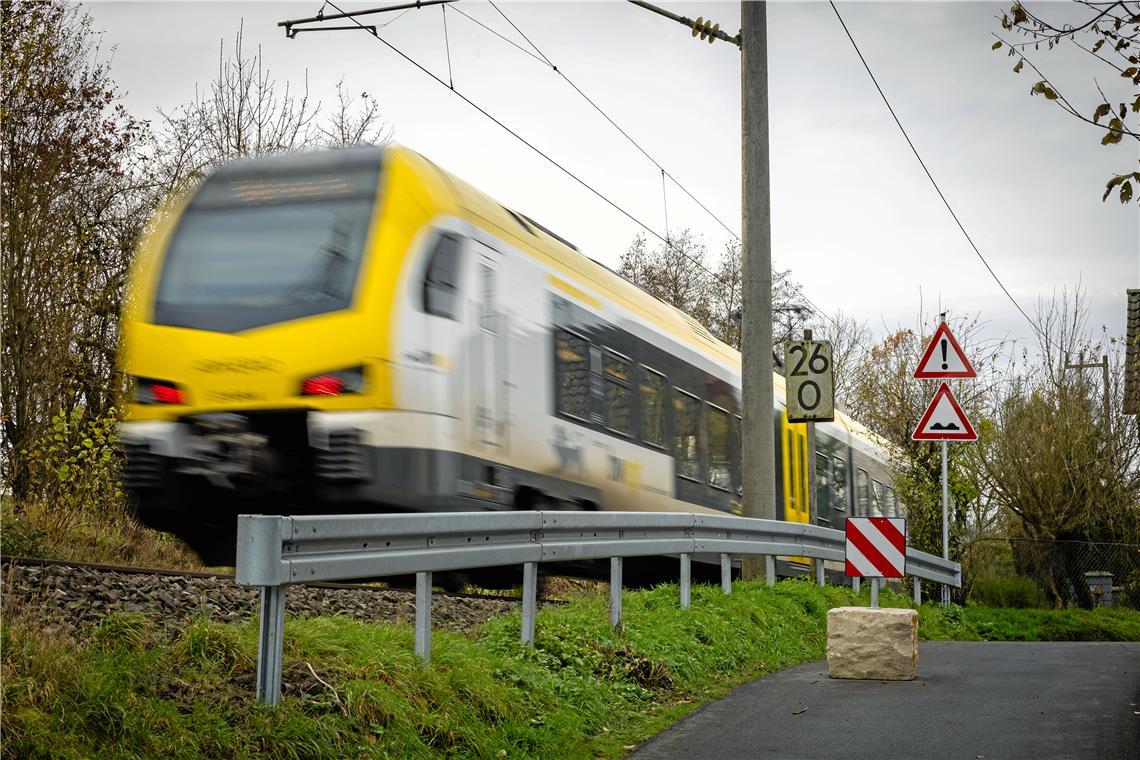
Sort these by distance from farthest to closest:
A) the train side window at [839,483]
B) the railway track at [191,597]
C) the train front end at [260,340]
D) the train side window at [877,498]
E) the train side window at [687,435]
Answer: the train side window at [877,498] < the train side window at [839,483] < the train side window at [687,435] < the train front end at [260,340] < the railway track at [191,597]

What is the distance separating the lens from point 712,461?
15438mm

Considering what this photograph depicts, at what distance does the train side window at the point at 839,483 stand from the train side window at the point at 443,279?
12.1 metres

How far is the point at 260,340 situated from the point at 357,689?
16.0 feet

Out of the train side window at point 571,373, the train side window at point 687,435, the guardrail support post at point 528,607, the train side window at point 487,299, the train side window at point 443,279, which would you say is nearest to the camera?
the guardrail support post at point 528,607

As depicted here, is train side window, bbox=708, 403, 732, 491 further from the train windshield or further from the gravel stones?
the train windshield

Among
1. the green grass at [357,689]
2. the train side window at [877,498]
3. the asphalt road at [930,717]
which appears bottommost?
the asphalt road at [930,717]

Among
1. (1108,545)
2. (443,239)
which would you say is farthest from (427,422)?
(1108,545)

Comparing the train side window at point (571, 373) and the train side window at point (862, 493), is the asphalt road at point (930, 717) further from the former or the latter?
the train side window at point (862, 493)

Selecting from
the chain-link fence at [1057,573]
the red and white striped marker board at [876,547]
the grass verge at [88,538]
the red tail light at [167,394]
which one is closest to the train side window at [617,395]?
the red and white striped marker board at [876,547]

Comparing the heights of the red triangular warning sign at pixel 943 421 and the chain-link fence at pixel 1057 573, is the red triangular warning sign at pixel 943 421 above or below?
above

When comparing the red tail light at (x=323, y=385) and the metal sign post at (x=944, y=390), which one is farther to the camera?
the metal sign post at (x=944, y=390)

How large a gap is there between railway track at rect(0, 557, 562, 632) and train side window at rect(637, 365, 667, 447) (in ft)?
9.15

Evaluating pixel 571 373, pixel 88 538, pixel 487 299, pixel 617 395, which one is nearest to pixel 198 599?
pixel 487 299

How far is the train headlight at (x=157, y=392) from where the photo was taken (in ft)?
32.4
